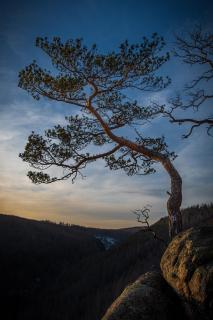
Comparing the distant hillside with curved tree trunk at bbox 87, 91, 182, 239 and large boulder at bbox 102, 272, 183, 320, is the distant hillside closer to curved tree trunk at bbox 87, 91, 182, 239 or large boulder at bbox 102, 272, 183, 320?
large boulder at bbox 102, 272, 183, 320

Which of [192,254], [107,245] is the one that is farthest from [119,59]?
[107,245]

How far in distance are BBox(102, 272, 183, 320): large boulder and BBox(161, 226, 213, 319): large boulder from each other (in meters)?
0.38

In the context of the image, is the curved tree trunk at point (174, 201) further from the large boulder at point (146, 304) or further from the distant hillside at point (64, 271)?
the large boulder at point (146, 304)

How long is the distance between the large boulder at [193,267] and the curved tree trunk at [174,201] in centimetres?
277

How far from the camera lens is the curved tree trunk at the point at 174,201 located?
939 cm

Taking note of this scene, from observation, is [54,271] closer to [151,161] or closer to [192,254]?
[151,161]

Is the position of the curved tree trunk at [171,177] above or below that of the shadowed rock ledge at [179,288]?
above

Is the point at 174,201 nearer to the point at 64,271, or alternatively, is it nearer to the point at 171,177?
the point at 171,177

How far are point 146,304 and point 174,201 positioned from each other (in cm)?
432

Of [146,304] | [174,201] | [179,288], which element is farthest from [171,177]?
[146,304]

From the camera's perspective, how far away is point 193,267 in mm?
5508

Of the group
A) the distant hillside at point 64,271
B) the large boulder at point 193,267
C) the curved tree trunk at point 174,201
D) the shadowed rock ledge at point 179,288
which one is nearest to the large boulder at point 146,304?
the shadowed rock ledge at point 179,288

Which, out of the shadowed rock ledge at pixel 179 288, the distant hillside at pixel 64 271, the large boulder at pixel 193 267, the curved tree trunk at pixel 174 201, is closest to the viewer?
the large boulder at pixel 193 267

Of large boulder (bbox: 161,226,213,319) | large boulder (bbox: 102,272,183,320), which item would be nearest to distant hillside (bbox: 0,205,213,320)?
large boulder (bbox: 102,272,183,320)
